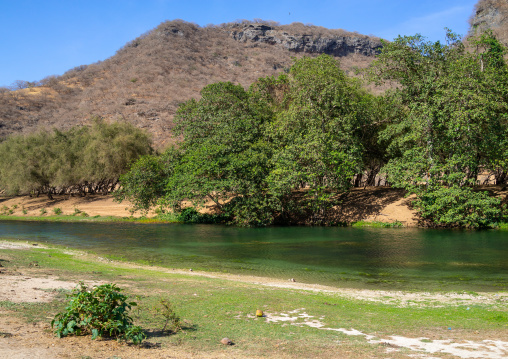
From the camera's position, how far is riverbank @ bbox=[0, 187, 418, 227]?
1538 inches

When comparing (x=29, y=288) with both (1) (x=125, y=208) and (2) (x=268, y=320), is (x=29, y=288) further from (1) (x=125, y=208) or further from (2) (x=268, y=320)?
(1) (x=125, y=208)

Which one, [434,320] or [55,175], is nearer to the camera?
[434,320]

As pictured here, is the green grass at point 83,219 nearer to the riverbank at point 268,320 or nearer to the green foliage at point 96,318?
the riverbank at point 268,320

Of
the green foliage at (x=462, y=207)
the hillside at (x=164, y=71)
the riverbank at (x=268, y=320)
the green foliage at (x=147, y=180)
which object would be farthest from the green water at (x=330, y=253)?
the hillside at (x=164, y=71)

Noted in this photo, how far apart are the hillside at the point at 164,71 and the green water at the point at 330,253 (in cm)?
4696

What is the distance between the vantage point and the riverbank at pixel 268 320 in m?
6.60

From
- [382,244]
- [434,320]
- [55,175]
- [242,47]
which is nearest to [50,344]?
[434,320]

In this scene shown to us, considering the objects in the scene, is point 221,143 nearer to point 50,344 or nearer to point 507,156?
point 507,156

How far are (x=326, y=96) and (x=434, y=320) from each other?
3263cm

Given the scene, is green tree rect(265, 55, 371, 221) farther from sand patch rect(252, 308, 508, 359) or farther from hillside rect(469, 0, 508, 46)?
hillside rect(469, 0, 508, 46)

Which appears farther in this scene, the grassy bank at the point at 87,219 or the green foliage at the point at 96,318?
the grassy bank at the point at 87,219

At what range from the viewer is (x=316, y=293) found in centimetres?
1200

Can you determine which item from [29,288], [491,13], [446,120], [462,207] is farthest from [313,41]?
[29,288]

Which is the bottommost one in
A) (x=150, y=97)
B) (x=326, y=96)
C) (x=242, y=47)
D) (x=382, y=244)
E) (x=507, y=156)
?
(x=382, y=244)
